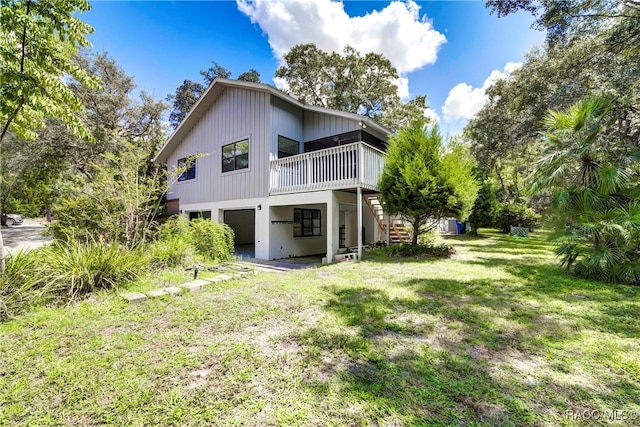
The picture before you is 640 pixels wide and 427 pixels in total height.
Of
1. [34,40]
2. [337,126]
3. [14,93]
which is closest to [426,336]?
[14,93]

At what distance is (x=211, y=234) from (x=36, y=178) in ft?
59.7

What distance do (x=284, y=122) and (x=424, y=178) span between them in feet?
20.0

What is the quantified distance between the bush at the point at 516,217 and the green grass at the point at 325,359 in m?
15.1

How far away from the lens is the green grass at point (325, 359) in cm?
223

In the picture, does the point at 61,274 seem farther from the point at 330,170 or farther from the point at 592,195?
the point at 592,195

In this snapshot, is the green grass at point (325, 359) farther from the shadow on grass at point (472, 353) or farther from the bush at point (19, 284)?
the bush at point (19, 284)

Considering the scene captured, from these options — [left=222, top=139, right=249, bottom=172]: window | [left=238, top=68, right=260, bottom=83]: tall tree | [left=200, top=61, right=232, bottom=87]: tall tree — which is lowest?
[left=222, top=139, right=249, bottom=172]: window

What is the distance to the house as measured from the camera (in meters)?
9.41

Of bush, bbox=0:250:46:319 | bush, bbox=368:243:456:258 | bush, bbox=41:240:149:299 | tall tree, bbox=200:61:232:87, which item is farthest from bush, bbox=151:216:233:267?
tall tree, bbox=200:61:232:87

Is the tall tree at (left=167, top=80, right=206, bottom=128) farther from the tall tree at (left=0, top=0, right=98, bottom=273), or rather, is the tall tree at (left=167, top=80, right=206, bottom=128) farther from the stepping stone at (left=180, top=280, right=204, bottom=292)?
the stepping stone at (left=180, top=280, right=204, bottom=292)

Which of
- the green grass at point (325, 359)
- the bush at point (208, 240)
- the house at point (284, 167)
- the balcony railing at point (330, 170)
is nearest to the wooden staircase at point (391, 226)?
the house at point (284, 167)

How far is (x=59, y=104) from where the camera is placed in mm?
4352

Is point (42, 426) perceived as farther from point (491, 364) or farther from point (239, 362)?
point (491, 364)

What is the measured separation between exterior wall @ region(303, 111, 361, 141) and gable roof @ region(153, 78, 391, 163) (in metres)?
0.46
